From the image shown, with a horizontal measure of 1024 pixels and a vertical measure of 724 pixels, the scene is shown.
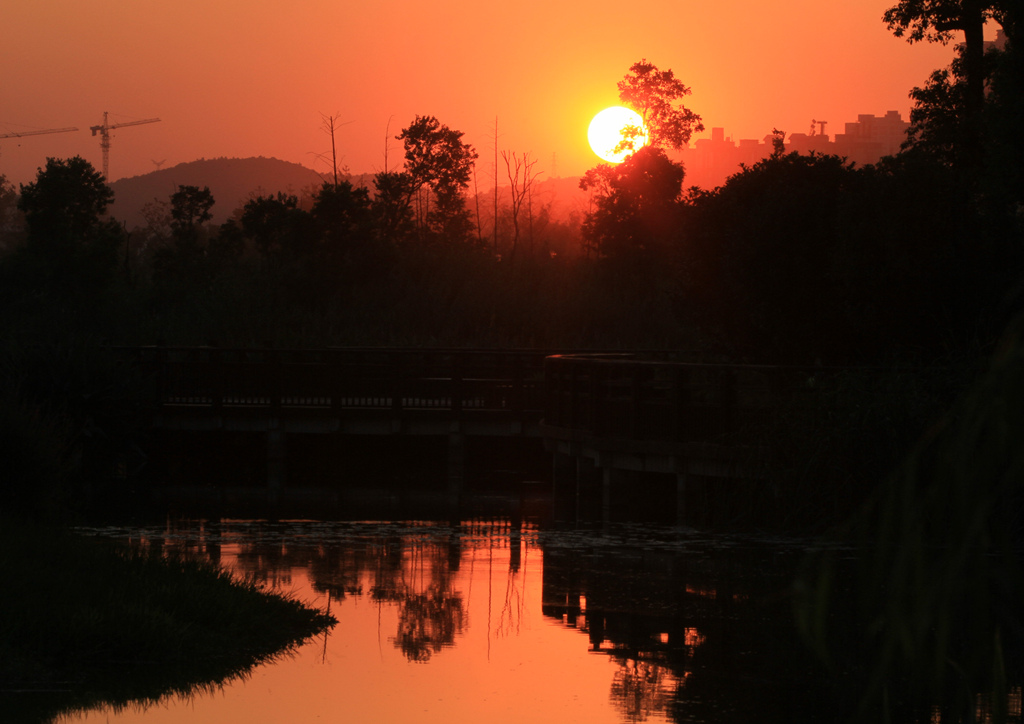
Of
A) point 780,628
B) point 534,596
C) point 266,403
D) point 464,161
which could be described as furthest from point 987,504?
point 464,161

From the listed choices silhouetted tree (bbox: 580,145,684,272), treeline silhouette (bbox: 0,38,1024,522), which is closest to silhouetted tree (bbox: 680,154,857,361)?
treeline silhouette (bbox: 0,38,1024,522)

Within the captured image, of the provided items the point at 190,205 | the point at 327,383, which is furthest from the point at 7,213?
the point at 327,383

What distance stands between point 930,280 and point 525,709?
11.9 m

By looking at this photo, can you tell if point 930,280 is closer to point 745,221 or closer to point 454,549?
point 745,221

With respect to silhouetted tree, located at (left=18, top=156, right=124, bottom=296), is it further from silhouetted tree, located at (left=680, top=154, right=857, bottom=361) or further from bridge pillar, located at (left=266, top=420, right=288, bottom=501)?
silhouetted tree, located at (left=680, top=154, right=857, bottom=361)

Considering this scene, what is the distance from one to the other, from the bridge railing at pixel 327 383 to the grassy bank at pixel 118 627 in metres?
14.6

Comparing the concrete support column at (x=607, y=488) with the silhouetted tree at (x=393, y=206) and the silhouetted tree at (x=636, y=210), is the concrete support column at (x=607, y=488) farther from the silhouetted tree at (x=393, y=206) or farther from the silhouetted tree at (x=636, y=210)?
the silhouetted tree at (x=393, y=206)

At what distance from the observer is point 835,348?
19.3 m

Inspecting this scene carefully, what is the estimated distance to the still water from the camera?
8.13 m

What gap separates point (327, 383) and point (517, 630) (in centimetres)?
1657

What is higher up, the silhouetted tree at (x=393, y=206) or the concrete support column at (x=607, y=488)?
the silhouetted tree at (x=393, y=206)

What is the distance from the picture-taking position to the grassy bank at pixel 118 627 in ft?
27.4

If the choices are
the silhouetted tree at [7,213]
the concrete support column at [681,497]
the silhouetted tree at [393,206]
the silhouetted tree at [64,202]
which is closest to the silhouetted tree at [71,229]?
the silhouetted tree at [64,202]

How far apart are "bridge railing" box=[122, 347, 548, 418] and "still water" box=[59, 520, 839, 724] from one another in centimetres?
925
